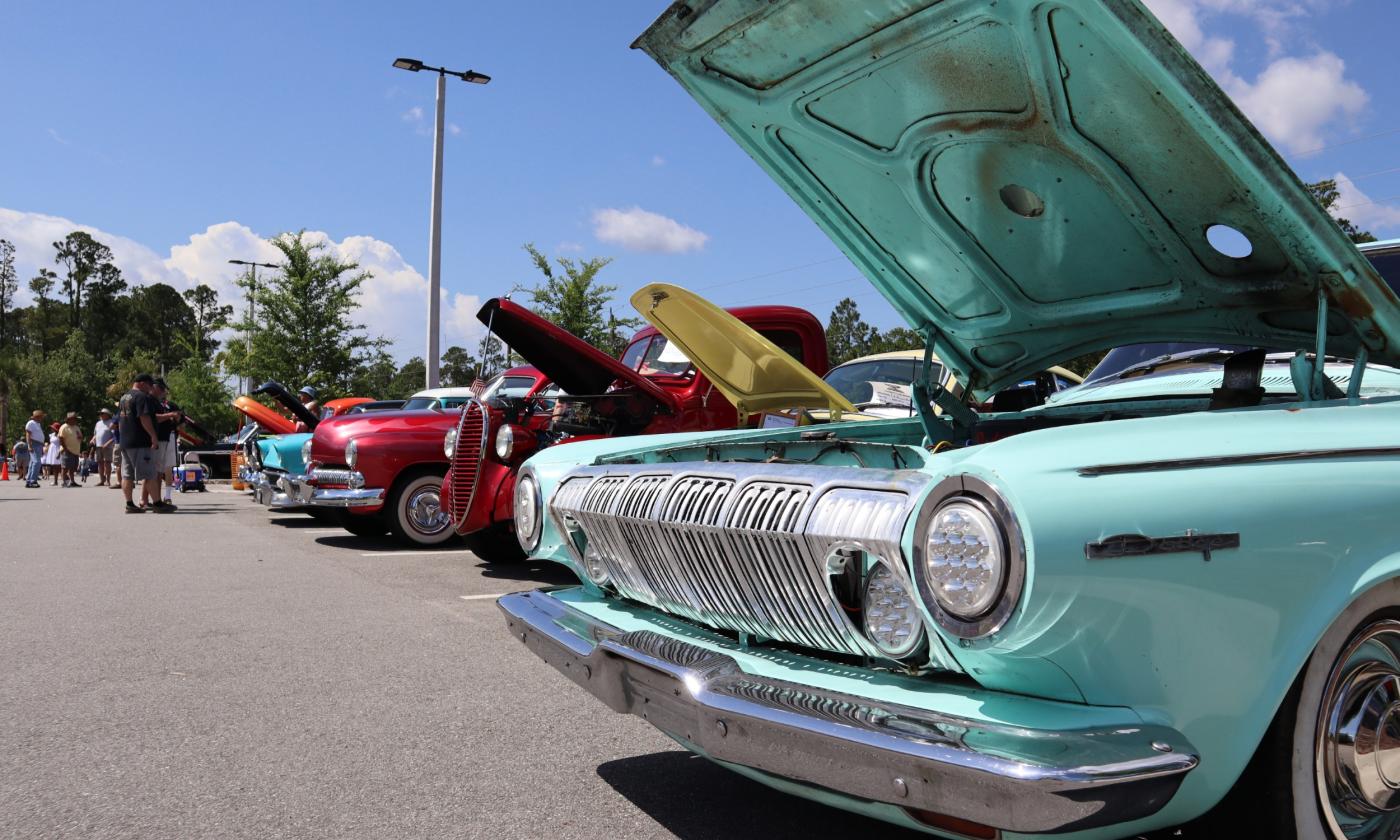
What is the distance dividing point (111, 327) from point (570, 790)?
8491cm

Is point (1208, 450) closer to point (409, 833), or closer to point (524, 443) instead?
point (409, 833)

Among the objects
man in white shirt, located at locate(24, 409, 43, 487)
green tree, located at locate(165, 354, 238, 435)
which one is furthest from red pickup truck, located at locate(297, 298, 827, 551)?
green tree, located at locate(165, 354, 238, 435)

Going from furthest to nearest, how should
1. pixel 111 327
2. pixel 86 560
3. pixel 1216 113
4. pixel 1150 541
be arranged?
pixel 111 327 < pixel 86 560 < pixel 1216 113 < pixel 1150 541

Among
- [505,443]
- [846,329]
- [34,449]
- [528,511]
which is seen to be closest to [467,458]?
A: [505,443]

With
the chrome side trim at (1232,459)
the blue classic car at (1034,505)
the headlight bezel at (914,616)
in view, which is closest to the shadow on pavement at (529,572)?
the blue classic car at (1034,505)

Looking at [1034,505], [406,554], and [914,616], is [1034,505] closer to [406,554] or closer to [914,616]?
[914,616]

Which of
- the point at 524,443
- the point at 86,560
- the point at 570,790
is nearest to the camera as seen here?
the point at 570,790

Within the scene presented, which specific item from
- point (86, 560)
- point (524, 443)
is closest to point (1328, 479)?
point (524, 443)

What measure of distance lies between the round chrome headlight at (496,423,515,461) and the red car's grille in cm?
12

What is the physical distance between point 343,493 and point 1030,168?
6880mm

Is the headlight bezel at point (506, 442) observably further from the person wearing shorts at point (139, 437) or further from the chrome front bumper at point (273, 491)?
the person wearing shorts at point (139, 437)

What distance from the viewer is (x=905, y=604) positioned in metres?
1.94

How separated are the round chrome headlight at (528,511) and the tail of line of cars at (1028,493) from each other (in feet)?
0.05

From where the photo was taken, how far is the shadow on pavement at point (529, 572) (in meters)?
6.60
